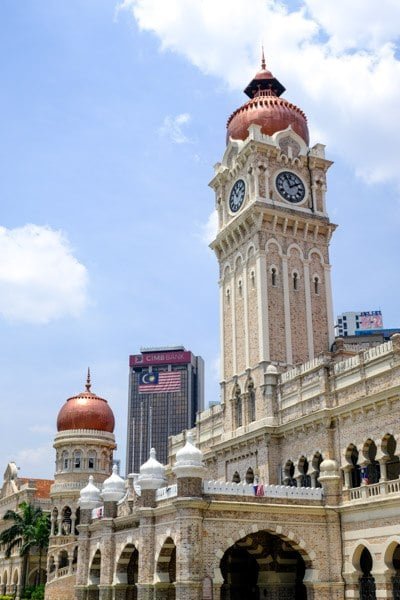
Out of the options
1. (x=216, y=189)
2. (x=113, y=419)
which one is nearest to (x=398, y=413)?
(x=216, y=189)

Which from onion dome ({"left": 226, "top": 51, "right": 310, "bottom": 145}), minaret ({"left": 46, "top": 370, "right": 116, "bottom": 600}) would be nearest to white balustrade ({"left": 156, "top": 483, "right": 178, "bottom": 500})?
onion dome ({"left": 226, "top": 51, "right": 310, "bottom": 145})

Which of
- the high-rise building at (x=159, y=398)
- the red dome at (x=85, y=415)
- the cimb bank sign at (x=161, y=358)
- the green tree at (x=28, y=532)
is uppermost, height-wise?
the cimb bank sign at (x=161, y=358)

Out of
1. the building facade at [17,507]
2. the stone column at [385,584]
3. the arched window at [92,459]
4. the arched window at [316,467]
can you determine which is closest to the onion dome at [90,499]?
the arched window at [316,467]

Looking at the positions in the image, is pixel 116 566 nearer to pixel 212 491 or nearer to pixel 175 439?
pixel 212 491

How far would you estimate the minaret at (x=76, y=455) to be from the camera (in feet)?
192

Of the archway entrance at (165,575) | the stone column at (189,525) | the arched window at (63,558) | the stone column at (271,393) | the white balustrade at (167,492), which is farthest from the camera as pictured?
the arched window at (63,558)

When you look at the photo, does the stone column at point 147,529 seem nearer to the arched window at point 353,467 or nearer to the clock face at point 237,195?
the arched window at point 353,467

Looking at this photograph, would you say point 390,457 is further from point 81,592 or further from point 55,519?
point 55,519

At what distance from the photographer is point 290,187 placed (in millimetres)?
46469

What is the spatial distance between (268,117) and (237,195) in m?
5.29

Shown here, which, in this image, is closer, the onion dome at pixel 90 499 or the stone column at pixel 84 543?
the stone column at pixel 84 543

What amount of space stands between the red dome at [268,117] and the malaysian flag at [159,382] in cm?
13309

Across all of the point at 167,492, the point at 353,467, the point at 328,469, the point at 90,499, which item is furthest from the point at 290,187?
the point at 167,492

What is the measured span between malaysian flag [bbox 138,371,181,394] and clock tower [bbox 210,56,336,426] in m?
131
